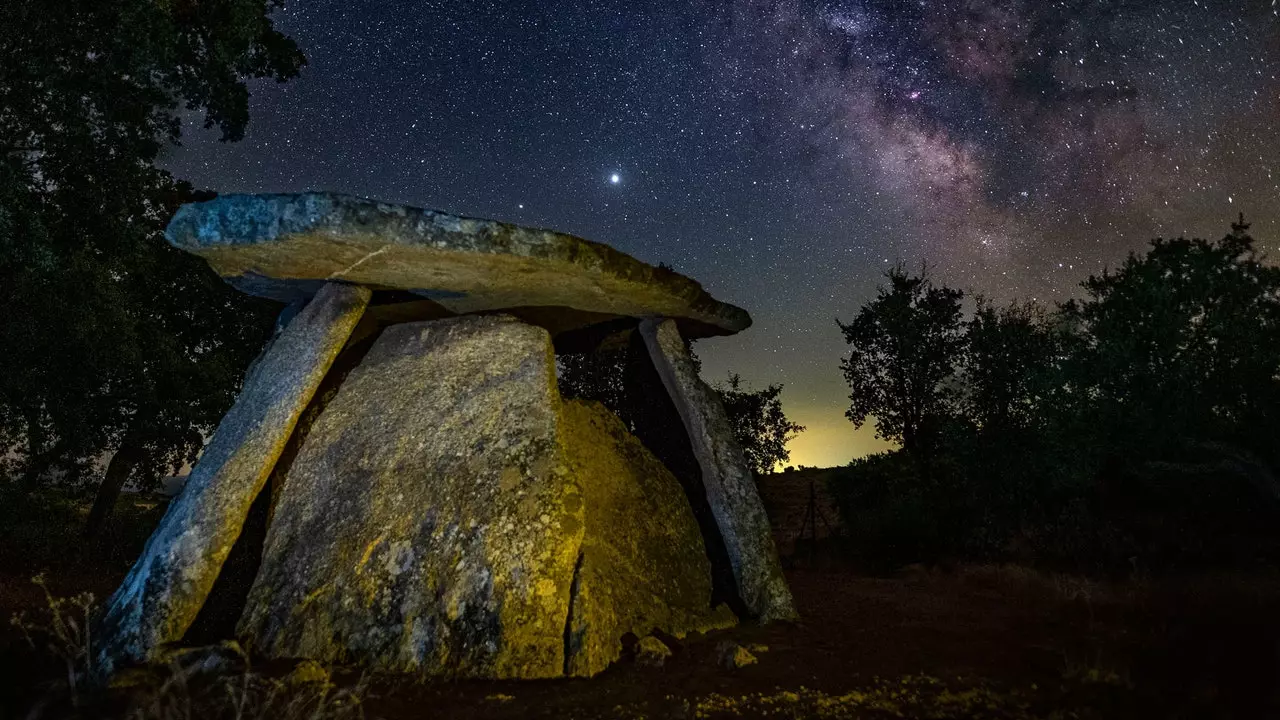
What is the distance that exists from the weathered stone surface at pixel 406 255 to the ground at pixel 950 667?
9.23ft

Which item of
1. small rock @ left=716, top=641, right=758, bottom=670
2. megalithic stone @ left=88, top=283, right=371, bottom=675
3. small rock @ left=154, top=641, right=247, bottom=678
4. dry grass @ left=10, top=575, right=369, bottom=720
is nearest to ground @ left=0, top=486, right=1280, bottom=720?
small rock @ left=716, top=641, right=758, bottom=670

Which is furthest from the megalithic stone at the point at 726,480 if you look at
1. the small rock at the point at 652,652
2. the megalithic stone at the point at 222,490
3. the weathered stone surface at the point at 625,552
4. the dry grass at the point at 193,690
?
the dry grass at the point at 193,690

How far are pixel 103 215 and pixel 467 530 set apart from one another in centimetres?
873

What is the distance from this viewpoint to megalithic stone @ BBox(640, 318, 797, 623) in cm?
629

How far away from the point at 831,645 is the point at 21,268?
1125cm

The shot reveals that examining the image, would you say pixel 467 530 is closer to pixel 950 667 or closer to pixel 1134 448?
pixel 950 667

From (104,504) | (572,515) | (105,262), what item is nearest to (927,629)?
(572,515)

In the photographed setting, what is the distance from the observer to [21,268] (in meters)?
9.66

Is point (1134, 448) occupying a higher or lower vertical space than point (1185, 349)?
lower

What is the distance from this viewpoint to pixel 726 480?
677 centimetres

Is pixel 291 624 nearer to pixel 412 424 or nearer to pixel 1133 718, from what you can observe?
pixel 412 424

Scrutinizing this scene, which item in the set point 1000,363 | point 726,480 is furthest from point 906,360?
point 726,480

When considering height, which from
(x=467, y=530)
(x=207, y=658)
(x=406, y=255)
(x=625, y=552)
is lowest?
(x=207, y=658)

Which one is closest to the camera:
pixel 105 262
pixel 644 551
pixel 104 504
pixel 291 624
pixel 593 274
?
pixel 291 624
